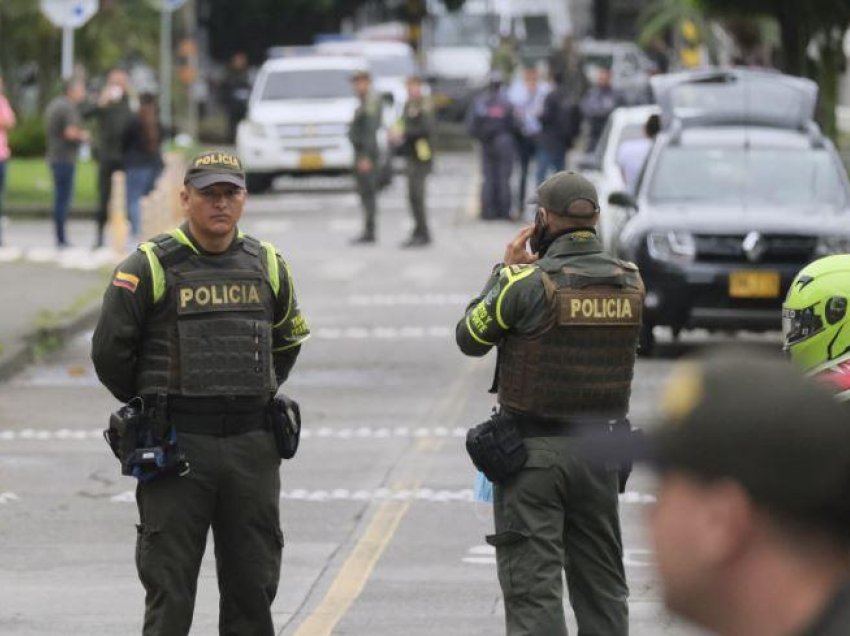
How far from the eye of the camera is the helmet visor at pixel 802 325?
5.46 m

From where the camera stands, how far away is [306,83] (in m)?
36.0

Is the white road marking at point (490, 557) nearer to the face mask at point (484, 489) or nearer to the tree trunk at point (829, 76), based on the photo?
the face mask at point (484, 489)

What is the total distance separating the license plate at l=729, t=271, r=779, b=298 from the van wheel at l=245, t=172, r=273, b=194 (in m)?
19.3

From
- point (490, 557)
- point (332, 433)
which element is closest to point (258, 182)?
point (332, 433)

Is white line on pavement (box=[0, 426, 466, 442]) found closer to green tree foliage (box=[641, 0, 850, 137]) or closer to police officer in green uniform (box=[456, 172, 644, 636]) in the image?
police officer in green uniform (box=[456, 172, 644, 636])

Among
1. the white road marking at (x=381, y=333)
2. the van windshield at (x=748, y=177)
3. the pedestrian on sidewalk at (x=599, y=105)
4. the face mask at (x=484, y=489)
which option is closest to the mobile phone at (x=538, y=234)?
the face mask at (x=484, y=489)

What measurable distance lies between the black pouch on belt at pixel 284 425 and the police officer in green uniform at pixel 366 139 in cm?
2052

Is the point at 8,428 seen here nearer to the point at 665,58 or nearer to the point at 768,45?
the point at 768,45

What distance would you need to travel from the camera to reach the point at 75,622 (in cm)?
891

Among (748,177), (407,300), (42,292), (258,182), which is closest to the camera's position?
(748,177)

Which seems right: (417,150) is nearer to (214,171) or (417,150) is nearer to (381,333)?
(381,333)

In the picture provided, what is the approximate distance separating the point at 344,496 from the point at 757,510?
31.1 ft

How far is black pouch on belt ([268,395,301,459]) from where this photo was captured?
23.4 feet

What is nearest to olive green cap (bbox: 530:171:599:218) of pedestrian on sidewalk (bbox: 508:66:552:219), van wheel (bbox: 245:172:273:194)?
pedestrian on sidewalk (bbox: 508:66:552:219)
